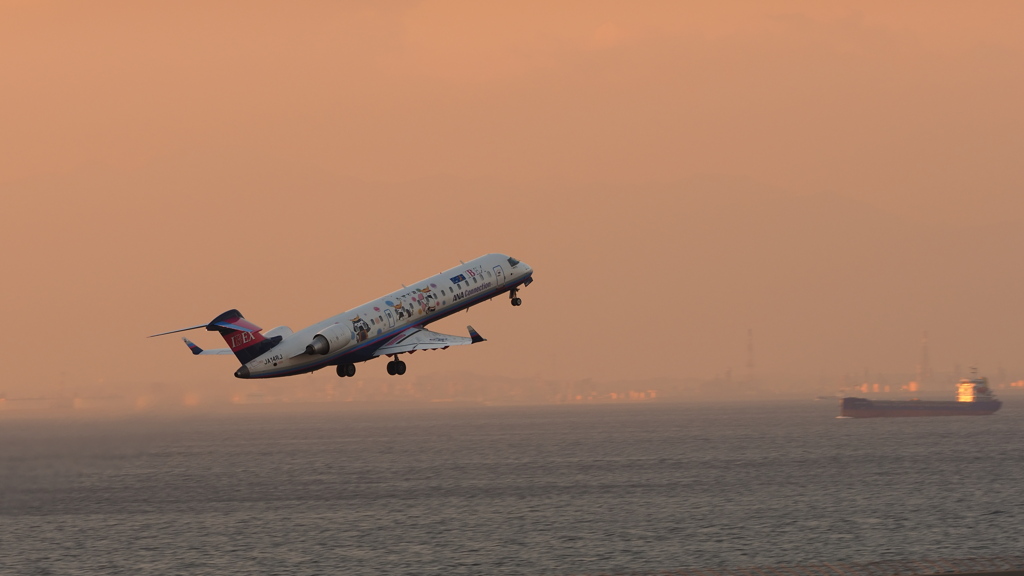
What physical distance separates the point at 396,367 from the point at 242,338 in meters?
10.1

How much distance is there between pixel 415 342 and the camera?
253 ft

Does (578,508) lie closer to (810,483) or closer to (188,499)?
(810,483)

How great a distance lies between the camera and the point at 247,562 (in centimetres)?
10862

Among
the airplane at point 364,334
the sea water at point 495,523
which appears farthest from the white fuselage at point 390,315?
the sea water at point 495,523

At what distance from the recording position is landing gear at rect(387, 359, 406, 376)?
242 feet

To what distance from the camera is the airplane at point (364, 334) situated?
2857 inches

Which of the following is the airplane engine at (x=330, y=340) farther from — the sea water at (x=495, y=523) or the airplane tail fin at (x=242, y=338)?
the sea water at (x=495, y=523)

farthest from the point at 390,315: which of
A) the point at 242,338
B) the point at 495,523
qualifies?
the point at 495,523

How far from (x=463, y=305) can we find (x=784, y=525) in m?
61.0

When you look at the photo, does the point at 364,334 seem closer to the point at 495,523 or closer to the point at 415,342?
the point at 415,342

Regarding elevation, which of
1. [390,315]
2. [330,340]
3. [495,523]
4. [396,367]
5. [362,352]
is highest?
[390,315]

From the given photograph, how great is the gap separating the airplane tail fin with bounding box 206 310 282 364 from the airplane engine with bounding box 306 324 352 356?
2.53 metres

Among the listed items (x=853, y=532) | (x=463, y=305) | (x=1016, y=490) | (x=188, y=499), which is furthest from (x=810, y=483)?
(x=463, y=305)

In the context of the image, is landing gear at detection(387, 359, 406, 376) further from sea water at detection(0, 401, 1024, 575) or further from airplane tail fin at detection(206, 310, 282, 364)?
sea water at detection(0, 401, 1024, 575)
